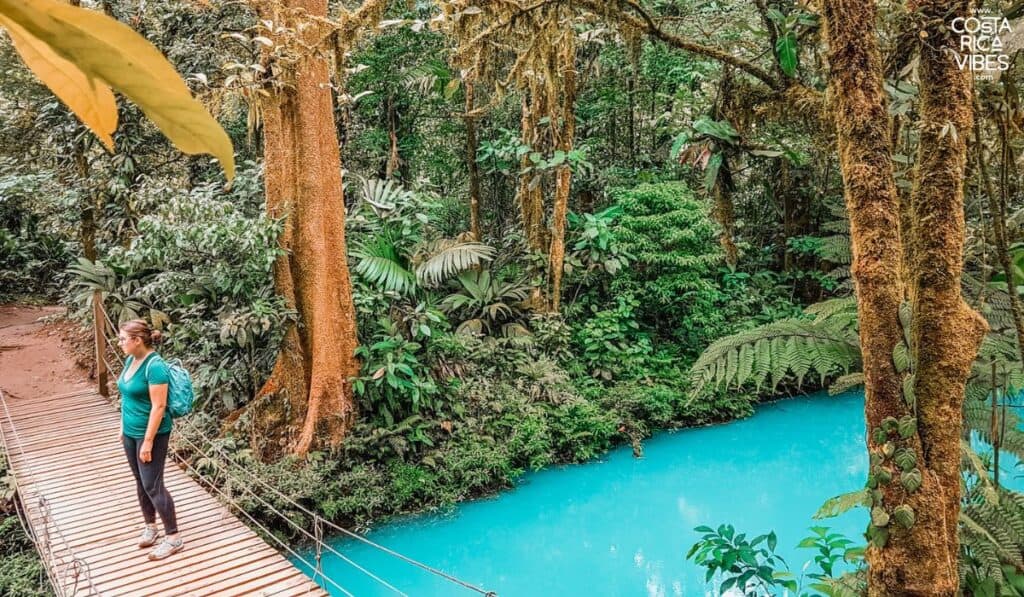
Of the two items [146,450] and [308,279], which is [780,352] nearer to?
[146,450]

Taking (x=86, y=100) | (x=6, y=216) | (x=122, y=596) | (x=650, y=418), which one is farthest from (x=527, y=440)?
(x=6, y=216)

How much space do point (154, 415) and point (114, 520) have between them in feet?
4.01

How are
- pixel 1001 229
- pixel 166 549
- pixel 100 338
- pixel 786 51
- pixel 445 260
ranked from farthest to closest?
pixel 445 260, pixel 100 338, pixel 166 549, pixel 786 51, pixel 1001 229

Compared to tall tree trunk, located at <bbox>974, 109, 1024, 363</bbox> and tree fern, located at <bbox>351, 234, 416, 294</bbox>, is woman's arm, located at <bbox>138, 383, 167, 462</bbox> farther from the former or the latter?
tree fern, located at <bbox>351, 234, 416, 294</bbox>

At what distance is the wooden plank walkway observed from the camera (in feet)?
10.9

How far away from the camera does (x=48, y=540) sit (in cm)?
329

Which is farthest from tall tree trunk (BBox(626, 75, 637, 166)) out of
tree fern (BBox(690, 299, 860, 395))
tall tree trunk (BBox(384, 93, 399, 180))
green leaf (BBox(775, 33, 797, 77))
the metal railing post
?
tree fern (BBox(690, 299, 860, 395))

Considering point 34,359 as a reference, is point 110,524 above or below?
below

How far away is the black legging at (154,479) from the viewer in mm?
3410

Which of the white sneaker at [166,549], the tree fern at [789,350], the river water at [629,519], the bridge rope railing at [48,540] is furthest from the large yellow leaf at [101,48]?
the river water at [629,519]

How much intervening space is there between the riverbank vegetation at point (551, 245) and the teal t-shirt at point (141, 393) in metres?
1.02

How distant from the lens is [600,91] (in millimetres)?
9922

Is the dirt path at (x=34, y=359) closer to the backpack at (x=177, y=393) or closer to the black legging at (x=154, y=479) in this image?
the black legging at (x=154, y=479)

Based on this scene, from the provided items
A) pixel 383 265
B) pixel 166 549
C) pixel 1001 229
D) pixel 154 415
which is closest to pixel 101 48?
pixel 1001 229
